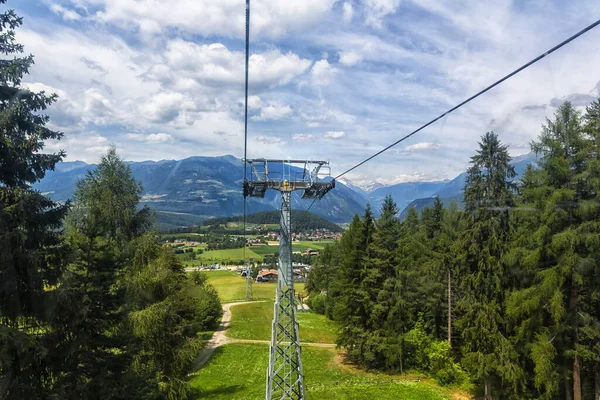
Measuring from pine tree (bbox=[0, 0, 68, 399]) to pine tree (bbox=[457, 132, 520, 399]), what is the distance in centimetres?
1568

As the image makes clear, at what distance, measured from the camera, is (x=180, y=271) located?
1822cm

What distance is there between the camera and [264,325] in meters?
39.4

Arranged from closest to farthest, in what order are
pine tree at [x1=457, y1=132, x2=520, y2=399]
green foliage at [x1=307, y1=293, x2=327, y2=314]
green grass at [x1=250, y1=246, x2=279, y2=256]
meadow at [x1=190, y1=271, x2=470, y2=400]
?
pine tree at [x1=457, y1=132, x2=520, y2=399] → meadow at [x1=190, y1=271, x2=470, y2=400] → green foliage at [x1=307, y1=293, x2=327, y2=314] → green grass at [x1=250, y1=246, x2=279, y2=256]

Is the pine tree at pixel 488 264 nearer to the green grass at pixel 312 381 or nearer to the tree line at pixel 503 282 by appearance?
the tree line at pixel 503 282

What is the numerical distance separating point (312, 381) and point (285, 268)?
44.6 ft

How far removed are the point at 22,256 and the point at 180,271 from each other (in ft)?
38.2

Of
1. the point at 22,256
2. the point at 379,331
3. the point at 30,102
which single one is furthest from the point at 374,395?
the point at 30,102

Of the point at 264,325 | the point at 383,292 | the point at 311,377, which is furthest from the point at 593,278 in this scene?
the point at 264,325

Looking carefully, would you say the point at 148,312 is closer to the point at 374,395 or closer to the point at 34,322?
the point at 34,322

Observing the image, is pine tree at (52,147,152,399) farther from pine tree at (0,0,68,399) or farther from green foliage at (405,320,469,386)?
green foliage at (405,320,469,386)

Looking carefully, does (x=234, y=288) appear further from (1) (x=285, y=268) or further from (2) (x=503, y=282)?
(1) (x=285, y=268)

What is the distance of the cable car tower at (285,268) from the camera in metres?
10.6

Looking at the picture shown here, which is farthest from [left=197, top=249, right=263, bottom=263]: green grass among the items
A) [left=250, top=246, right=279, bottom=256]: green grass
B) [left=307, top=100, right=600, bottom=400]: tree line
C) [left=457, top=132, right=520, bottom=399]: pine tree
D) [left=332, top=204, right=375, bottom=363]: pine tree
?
[left=457, top=132, right=520, bottom=399]: pine tree

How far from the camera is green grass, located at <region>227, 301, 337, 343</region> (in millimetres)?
34500
